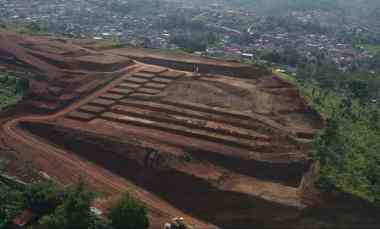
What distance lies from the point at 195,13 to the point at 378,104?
3019 inches

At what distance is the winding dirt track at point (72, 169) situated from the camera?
1208 inches

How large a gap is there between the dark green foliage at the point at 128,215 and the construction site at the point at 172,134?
8.39 ft

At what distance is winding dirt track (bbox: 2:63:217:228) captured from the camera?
30688 millimetres

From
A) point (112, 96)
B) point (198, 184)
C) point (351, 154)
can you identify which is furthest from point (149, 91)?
point (351, 154)

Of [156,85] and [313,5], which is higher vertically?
[156,85]

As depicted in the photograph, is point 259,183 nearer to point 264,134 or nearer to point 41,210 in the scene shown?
point 264,134

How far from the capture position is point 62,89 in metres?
44.4

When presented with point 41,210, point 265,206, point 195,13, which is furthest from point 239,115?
point 195,13

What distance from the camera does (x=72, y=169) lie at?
3444cm

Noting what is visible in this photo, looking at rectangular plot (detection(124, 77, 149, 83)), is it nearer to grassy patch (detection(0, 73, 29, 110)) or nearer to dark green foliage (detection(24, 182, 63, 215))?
grassy patch (detection(0, 73, 29, 110))

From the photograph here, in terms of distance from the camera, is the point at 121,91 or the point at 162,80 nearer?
the point at 121,91

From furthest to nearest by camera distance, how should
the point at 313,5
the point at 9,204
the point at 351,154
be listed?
the point at 313,5
the point at 351,154
the point at 9,204

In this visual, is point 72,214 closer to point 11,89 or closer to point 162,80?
point 11,89

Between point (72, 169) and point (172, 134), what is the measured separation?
289 inches
